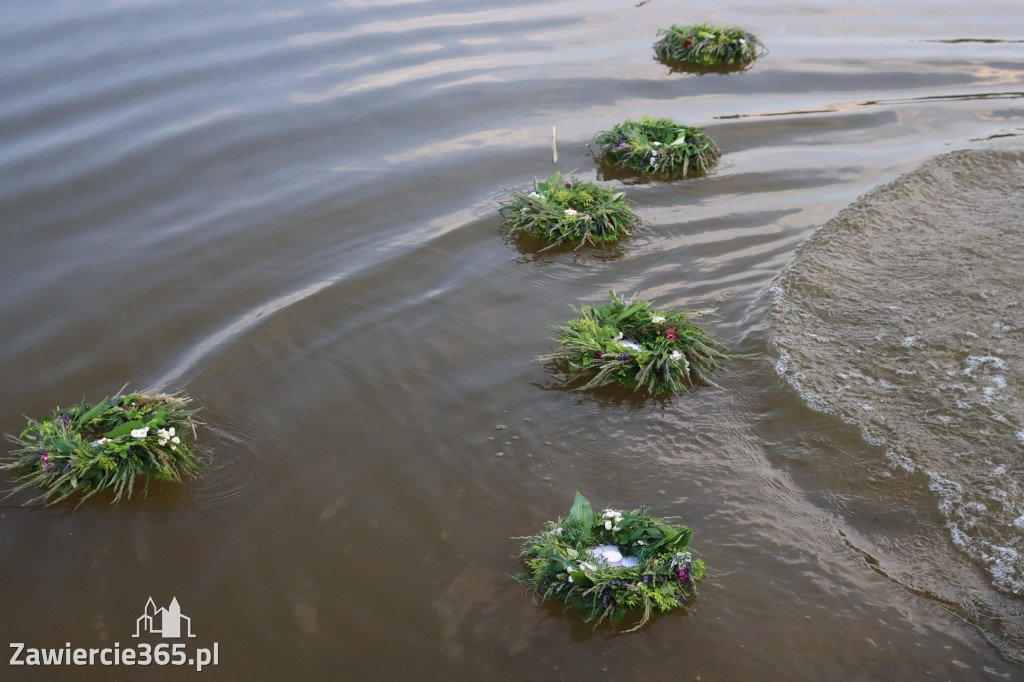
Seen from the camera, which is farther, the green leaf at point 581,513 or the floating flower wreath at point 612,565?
the green leaf at point 581,513

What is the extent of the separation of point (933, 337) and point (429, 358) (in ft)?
11.4

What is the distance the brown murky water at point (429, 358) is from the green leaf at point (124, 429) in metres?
0.37

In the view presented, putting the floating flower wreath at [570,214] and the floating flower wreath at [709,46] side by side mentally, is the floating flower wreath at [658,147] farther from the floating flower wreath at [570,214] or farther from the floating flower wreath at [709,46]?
the floating flower wreath at [709,46]

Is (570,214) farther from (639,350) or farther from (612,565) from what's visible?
(612,565)

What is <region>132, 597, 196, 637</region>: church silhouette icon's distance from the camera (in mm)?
3717

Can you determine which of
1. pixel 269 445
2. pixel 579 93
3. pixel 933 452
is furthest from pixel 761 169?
pixel 269 445

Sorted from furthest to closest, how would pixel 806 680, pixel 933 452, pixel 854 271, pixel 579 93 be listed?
pixel 579 93 → pixel 854 271 → pixel 933 452 → pixel 806 680

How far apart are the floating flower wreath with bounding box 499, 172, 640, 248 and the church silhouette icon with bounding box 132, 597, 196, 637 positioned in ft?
13.6

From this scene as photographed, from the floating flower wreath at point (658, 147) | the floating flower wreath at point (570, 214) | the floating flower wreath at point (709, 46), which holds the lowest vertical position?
the floating flower wreath at point (570, 214)

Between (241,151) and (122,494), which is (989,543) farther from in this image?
(241,151)

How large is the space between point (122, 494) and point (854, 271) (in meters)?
5.42

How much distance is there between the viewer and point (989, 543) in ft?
13.4

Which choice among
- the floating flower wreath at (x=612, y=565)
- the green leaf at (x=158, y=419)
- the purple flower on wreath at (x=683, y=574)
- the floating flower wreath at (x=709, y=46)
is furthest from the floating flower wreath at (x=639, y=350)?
the floating flower wreath at (x=709, y=46)

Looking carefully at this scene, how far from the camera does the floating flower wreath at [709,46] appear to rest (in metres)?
10.4
